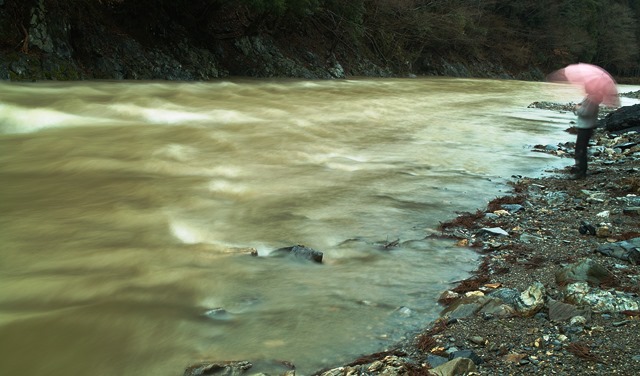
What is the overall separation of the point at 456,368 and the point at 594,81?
6128 millimetres

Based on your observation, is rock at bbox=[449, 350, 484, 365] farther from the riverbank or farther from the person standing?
the person standing

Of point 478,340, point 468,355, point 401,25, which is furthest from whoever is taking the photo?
point 401,25

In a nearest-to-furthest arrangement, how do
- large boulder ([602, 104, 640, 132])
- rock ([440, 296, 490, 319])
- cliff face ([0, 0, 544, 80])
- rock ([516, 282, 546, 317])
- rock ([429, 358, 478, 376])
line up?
rock ([429, 358, 478, 376]) → rock ([516, 282, 546, 317]) → rock ([440, 296, 490, 319]) → large boulder ([602, 104, 640, 132]) → cliff face ([0, 0, 544, 80])

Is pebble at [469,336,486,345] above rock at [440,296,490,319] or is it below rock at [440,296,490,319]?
above

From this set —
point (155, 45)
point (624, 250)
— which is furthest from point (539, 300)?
point (155, 45)

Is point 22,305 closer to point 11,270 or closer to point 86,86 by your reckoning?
point 11,270

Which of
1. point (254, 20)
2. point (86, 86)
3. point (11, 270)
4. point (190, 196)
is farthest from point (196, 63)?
point (11, 270)

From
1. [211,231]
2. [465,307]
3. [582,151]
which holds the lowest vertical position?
[211,231]

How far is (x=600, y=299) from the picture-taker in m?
3.37

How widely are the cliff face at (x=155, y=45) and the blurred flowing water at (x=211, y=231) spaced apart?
3.83m

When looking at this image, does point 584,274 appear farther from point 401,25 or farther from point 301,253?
point 401,25

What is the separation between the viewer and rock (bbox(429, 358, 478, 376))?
272 cm

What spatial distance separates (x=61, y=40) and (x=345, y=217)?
13.3 m

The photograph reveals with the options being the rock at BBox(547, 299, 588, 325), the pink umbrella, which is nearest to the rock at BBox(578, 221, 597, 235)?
the rock at BBox(547, 299, 588, 325)
